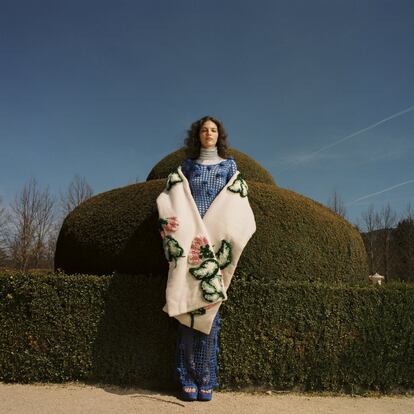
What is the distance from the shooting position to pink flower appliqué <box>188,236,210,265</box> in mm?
4297

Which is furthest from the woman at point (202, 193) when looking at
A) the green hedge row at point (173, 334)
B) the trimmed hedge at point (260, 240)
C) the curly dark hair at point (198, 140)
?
the trimmed hedge at point (260, 240)

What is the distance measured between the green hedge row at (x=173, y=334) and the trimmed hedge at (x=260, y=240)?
14.8 inches

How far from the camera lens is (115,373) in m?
4.94

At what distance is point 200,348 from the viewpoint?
14.4 feet

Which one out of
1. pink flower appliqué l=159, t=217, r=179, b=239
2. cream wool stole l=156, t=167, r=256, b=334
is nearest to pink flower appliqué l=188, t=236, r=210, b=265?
cream wool stole l=156, t=167, r=256, b=334

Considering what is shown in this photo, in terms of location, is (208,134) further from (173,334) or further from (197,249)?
(173,334)

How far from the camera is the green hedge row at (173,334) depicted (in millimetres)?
4906

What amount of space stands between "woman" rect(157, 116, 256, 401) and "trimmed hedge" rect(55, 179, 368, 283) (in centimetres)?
90

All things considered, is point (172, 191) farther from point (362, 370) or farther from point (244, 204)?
point (362, 370)

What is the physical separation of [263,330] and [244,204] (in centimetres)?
154

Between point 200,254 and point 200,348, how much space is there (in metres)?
1.00

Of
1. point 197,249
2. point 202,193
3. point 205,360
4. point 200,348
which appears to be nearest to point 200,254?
point 197,249

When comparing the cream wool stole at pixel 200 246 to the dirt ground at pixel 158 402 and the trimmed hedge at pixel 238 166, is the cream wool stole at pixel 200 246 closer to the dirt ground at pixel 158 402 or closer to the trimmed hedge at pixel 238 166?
the dirt ground at pixel 158 402

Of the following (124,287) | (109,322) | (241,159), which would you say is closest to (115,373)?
(109,322)
